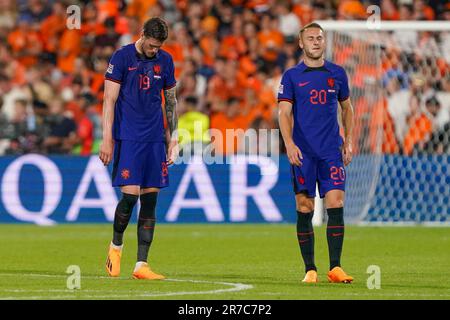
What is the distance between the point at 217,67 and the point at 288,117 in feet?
36.4

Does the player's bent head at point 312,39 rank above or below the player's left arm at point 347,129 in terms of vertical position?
above

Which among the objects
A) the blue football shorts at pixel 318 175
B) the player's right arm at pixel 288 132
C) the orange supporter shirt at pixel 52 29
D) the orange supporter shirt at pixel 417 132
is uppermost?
the orange supporter shirt at pixel 52 29

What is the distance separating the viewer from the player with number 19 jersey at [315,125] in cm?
1026

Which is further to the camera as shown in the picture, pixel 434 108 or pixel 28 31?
pixel 28 31

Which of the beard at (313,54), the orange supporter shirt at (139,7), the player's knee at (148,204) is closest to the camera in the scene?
the beard at (313,54)

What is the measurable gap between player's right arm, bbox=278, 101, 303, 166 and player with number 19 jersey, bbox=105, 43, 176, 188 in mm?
1051

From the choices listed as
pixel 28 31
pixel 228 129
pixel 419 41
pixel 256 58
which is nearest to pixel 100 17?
pixel 28 31

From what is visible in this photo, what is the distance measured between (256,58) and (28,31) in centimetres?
438

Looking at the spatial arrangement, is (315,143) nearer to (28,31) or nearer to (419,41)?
(419,41)

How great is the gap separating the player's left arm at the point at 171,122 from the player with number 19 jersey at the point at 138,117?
11 centimetres

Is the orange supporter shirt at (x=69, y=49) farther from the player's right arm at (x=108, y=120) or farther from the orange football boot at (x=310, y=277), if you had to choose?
the orange football boot at (x=310, y=277)

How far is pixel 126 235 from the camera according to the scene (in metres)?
16.6

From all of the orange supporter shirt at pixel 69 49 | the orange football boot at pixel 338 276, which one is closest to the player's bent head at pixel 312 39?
the orange football boot at pixel 338 276

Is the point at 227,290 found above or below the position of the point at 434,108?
below
